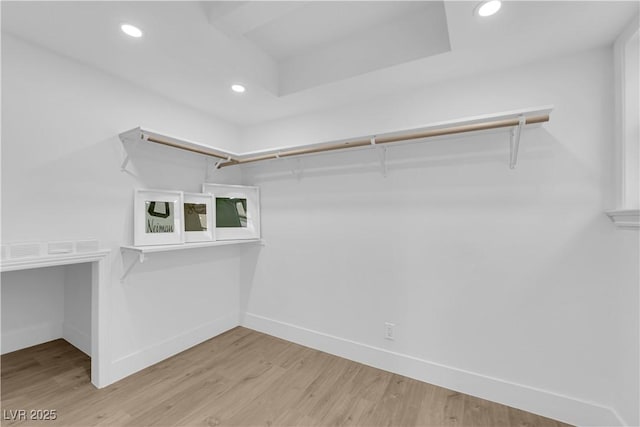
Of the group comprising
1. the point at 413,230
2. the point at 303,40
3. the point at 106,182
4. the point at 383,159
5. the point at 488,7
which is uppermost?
the point at 303,40

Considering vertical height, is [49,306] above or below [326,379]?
above

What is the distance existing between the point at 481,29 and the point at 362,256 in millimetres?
1721

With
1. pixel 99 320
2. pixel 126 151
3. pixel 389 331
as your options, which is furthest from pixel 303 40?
pixel 99 320

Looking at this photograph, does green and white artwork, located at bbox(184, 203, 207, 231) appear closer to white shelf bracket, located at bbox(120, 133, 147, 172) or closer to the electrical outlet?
white shelf bracket, located at bbox(120, 133, 147, 172)

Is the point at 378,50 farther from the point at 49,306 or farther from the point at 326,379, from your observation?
the point at 49,306

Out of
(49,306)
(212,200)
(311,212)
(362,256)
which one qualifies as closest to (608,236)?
(362,256)

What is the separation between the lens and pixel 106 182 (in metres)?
2.12

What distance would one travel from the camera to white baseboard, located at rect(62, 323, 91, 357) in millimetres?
2525

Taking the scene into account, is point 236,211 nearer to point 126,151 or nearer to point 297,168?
point 297,168

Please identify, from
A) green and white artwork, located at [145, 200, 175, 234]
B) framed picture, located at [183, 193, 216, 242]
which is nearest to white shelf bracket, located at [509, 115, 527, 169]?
framed picture, located at [183, 193, 216, 242]

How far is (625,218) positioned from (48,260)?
10.9 feet

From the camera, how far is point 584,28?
1.57 metres

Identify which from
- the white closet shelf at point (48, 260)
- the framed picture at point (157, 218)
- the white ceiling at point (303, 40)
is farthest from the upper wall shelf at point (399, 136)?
the white closet shelf at point (48, 260)

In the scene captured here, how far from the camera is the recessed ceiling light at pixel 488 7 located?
137cm
